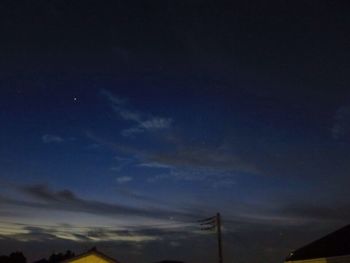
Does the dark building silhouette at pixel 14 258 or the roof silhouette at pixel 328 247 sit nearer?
the roof silhouette at pixel 328 247

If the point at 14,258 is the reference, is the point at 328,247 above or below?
below

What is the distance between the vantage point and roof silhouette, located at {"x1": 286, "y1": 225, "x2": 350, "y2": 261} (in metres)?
28.9

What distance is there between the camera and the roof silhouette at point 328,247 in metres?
28.9

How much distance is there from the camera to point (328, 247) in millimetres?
30734

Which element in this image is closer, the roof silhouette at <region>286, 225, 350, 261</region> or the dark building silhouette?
the roof silhouette at <region>286, 225, 350, 261</region>

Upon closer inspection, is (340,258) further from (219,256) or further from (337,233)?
(219,256)


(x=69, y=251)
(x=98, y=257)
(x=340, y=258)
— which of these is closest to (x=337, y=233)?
(x=340, y=258)

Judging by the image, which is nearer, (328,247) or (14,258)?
(328,247)

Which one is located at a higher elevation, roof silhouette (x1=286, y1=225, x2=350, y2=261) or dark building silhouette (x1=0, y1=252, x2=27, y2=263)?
dark building silhouette (x1=0, y1=252, x2=27, y2=263)

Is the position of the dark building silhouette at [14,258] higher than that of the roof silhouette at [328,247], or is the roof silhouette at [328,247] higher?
the dark building silhouette at [14,258]

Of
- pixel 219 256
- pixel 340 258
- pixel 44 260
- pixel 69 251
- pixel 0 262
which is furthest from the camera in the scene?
pixel 0 262

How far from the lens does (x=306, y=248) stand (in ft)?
113

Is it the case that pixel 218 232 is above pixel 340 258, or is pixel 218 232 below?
above

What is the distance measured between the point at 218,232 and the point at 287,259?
624 centimetres
